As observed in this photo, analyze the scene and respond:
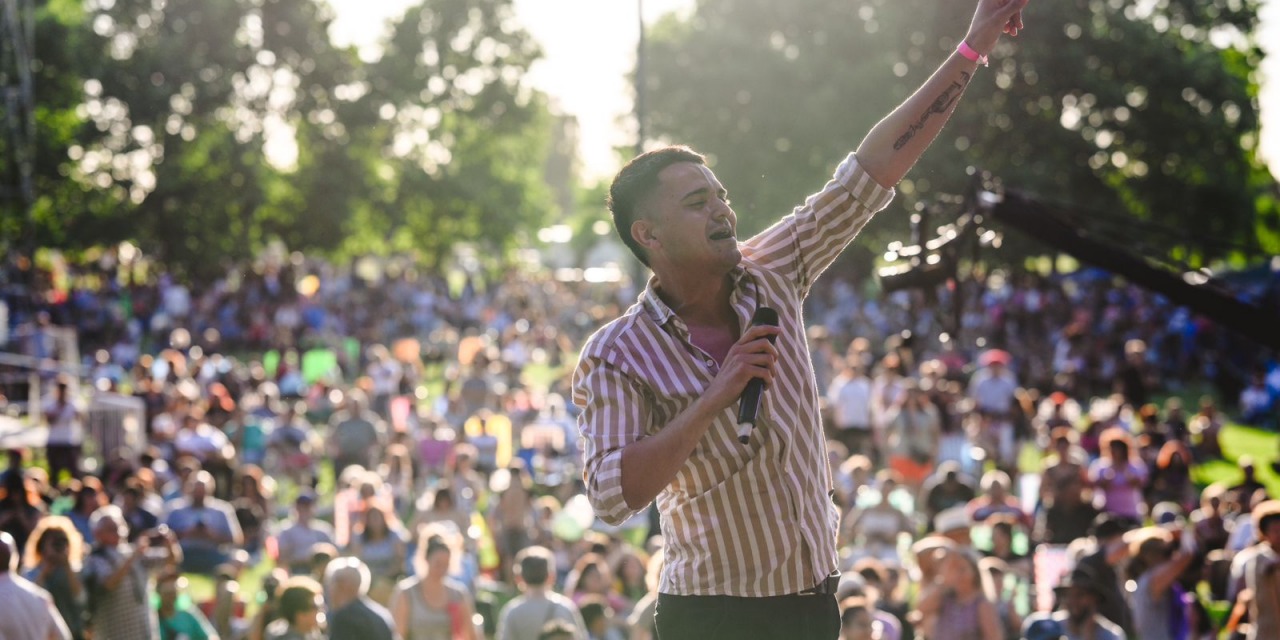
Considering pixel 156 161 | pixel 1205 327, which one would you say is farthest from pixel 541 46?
pixel 1205 327

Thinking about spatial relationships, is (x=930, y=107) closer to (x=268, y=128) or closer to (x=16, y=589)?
(x=16, y=589)

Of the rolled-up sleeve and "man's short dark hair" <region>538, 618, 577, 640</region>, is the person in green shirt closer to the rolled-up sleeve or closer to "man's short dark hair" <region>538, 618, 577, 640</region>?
"man's short dark hair" <region>538, 618, 577, 640</region>

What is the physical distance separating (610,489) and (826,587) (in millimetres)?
565

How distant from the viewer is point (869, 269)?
129 ft

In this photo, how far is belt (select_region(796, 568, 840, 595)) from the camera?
2831 mm

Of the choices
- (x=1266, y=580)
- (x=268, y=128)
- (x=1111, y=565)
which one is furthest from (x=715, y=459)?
(x=268, y=128)

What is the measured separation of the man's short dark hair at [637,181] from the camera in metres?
2.90

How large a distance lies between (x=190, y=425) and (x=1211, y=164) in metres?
25.2

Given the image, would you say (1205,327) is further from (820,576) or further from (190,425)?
(820,576)

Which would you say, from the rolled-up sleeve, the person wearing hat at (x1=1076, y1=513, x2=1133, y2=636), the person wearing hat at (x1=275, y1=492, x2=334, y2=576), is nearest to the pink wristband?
the rolled-up sleeve

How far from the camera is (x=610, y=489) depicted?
Result: 261cm

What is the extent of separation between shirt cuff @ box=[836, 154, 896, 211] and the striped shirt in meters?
0.31

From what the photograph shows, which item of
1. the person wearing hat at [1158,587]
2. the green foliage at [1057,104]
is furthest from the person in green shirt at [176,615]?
the green foliage at [1057,104]

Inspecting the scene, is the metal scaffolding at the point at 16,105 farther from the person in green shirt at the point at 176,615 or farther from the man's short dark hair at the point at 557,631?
the man's short dark hair at the point at 557,631
